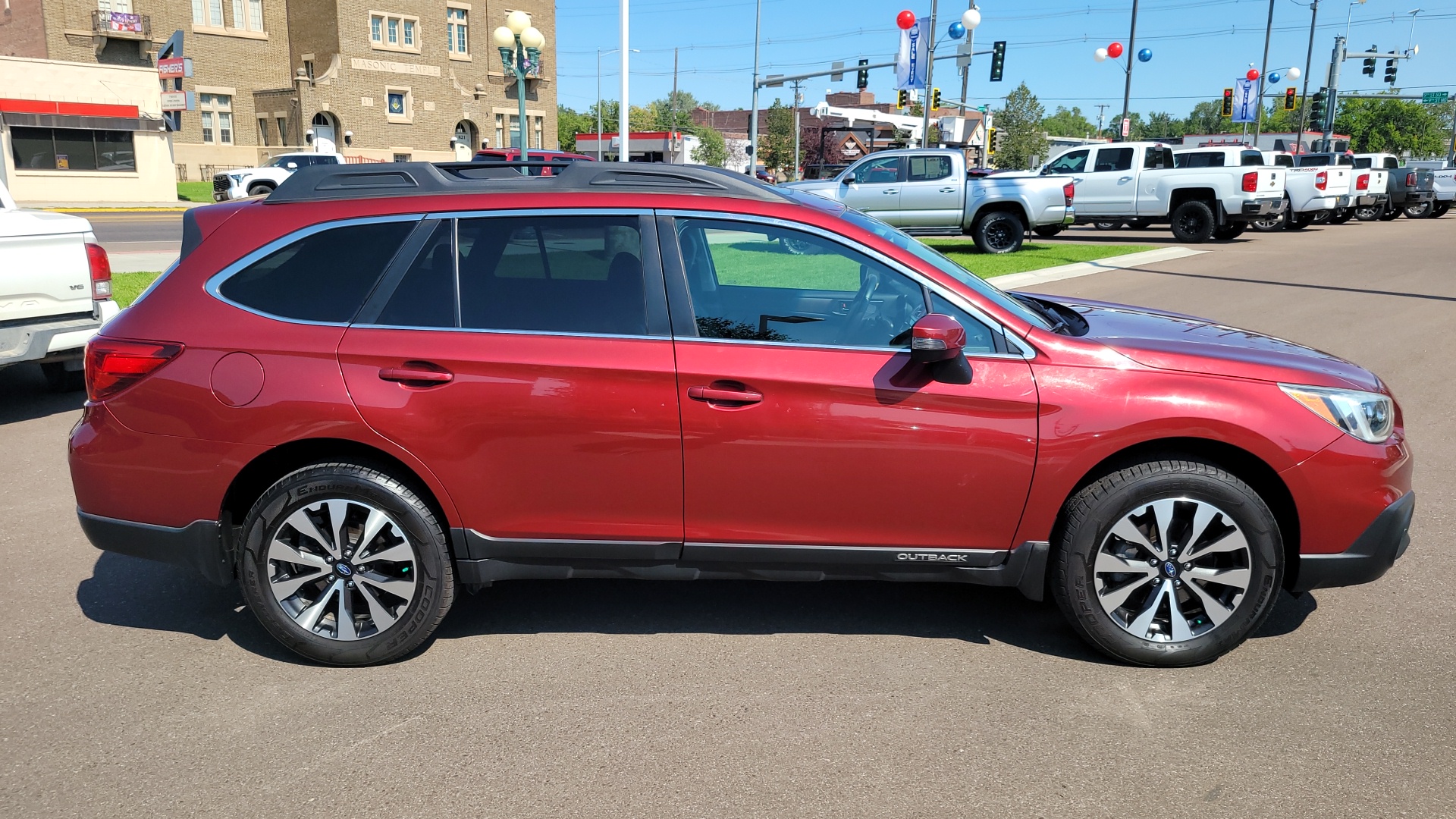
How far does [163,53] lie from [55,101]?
1041 cm

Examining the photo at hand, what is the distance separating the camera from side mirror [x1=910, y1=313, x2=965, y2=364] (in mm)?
3549

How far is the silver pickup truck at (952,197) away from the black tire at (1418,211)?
798 inches

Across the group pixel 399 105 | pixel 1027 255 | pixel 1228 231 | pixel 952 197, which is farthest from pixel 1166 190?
pixel 399 105

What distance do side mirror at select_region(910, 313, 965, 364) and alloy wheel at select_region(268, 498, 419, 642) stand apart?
6.41 ft

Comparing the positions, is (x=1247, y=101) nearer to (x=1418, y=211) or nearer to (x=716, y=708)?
(x=1418, y=211)

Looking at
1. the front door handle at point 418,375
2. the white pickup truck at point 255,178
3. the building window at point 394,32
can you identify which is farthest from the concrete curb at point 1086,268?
the building window at point 394,32

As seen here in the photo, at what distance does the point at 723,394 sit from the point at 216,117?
58843 mm

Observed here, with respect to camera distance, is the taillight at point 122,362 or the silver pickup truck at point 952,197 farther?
the silver pickup truck at point 952,197

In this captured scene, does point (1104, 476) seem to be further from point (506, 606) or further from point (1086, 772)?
point (506, 606)

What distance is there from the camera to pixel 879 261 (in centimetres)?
391

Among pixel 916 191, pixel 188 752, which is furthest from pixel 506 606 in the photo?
pixel 916 191

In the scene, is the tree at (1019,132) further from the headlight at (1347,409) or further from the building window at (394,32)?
the headlight at (1347,409)

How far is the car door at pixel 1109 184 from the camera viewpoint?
80.9 feet

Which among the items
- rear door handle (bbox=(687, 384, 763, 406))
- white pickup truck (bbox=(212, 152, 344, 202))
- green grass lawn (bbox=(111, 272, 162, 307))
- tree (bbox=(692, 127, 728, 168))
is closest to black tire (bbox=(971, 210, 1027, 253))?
green grass lawn (bbox=(111, 272, 162, 307))
